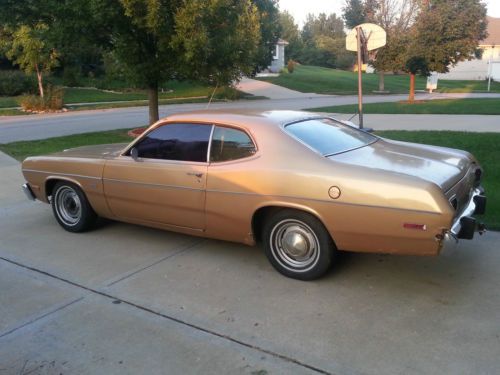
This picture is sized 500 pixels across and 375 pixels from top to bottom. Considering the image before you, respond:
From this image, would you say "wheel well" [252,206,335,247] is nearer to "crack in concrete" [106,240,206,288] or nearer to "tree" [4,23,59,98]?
"crack in concrete" [106,240,206,288]

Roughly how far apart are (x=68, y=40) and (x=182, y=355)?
34.4ft

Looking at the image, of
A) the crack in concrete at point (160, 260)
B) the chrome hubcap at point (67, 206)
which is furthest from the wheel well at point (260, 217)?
the chrome hubcap at point (67, 206)

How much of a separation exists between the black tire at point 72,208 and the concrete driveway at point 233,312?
16.8 inches

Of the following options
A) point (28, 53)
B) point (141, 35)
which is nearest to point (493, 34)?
point (28, 53)

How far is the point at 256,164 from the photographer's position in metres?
4.32

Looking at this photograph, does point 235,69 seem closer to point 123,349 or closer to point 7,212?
point 7,212

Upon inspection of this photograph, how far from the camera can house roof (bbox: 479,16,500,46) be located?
187 ft

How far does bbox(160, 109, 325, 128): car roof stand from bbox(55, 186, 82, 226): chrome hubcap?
152 cm

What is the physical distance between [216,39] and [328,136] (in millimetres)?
7954

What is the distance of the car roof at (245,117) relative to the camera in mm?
4551

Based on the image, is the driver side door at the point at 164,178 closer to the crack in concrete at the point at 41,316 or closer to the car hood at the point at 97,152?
the car hood at the point at 97,152

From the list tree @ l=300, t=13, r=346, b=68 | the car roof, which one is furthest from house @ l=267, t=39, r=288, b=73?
the car roof

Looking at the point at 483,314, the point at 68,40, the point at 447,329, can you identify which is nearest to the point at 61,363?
the point at 447,329

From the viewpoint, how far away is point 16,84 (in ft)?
102
